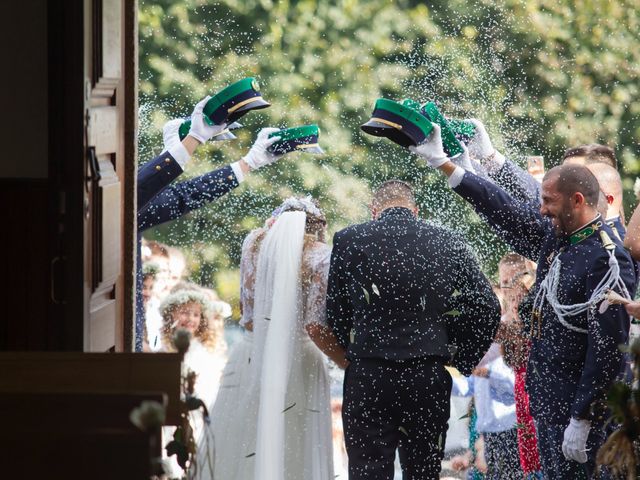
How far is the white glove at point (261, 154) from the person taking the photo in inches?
222

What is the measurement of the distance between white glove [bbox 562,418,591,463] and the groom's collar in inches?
40.1

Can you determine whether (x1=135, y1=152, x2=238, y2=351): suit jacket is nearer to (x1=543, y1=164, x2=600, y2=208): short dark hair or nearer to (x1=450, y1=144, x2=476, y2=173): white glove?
(x1=450, y1=144, x2=476, y2=173): white glove

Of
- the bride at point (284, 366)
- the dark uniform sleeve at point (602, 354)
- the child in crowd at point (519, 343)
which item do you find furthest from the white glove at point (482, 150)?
the dark uniform sleeve at point (602, 354)

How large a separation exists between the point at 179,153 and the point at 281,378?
40.3 inches

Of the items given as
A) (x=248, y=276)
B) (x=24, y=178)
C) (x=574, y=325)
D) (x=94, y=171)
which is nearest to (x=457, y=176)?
(x=574, y=325)

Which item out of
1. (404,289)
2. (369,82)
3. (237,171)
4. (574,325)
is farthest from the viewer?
(369,82)

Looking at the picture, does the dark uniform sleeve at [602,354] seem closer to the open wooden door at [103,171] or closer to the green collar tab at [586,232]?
the green collar tab at [586,232]

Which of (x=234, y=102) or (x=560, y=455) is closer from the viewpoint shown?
(x=560, y=455)

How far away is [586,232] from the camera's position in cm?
454

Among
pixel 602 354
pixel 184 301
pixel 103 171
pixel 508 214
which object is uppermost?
pixel 508 214

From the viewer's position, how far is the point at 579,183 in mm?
4547

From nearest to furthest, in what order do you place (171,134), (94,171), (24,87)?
(94,171), (24,87), (171,134)

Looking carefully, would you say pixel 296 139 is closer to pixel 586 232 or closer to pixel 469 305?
pixel 469 305

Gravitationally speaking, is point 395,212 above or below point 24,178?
above
